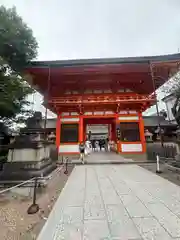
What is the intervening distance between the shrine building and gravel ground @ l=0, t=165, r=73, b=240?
8.76 meters

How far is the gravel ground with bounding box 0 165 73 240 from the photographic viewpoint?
91.6 inches

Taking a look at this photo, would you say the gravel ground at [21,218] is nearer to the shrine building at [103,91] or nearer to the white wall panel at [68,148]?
the white wall panel at [68,148]

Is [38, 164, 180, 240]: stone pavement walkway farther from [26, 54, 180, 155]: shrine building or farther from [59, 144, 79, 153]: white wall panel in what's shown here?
[26, 54, 180, 155]: shrine building

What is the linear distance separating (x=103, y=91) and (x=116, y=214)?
40.3ft

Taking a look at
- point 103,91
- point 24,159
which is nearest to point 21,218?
point 24,159

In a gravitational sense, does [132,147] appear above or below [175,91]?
below

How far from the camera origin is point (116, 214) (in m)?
2.74

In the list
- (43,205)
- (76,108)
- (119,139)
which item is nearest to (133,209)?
(43,205)

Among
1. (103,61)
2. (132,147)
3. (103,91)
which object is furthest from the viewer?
(103,91)

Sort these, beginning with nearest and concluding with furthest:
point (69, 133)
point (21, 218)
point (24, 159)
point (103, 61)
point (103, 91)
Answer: point (21, 218)
point (24, 159)
point (103, 61)
point (69, 133)
point (103, 91)

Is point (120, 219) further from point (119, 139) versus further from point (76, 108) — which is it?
point (76, 108)

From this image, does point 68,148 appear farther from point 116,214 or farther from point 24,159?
point 116,214

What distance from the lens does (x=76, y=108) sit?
515 inches

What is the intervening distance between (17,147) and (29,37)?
7822 millimetres
